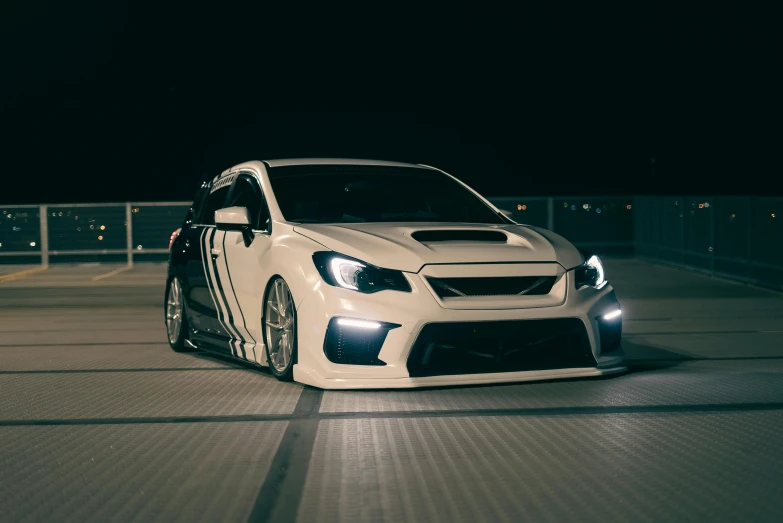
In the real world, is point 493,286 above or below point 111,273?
above

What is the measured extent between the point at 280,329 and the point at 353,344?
0.87 metres

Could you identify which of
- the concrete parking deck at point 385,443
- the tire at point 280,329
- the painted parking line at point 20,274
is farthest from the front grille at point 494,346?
the painted parking line at point 20,274

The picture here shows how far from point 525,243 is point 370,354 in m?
1.36

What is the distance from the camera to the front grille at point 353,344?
295 inches

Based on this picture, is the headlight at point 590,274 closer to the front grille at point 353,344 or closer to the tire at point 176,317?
the front grille at point 353,344

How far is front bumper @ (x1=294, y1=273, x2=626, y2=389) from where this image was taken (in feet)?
24.3

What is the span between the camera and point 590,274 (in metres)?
8.16

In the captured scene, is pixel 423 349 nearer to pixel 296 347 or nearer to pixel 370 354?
pixel 370 354

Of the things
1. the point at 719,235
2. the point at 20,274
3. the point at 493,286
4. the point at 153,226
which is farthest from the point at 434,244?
the point at 153,226

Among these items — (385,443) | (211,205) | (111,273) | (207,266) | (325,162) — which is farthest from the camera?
(111,273)

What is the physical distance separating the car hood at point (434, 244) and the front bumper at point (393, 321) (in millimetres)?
198

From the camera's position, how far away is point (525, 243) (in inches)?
316

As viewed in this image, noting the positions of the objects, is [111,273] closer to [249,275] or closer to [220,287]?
[220,287]

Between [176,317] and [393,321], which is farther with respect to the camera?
[176,317]
